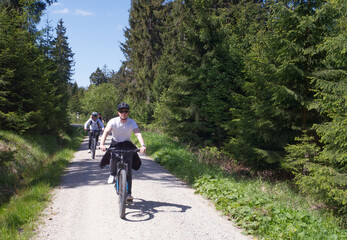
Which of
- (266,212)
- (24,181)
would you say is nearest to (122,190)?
(266,212)

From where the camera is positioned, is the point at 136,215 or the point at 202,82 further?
the point at 202,82

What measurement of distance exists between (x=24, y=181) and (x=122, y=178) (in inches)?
200

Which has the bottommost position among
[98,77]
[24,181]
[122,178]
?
[24,181]

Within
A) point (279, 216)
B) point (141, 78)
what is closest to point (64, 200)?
point (279, 216)

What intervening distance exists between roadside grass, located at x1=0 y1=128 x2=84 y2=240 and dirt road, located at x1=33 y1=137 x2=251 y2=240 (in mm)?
289

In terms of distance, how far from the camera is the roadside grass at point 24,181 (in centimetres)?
484

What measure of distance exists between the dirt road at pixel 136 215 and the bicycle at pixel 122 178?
11.8 inches

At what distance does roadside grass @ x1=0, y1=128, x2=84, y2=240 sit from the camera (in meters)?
4.84

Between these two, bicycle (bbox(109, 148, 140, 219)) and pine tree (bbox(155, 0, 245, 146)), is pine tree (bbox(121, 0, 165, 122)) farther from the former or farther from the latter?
bicycle (bbox(109, 148, 140, 219))

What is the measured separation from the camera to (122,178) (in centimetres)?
525

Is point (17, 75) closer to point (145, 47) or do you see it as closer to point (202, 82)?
point (202, 82)

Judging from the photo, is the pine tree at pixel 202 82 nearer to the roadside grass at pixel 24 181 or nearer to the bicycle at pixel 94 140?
the bicycle at pixel 94 140

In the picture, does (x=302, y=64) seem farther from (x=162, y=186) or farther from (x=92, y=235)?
(x=92, y=235)

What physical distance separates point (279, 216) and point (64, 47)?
162 ft
